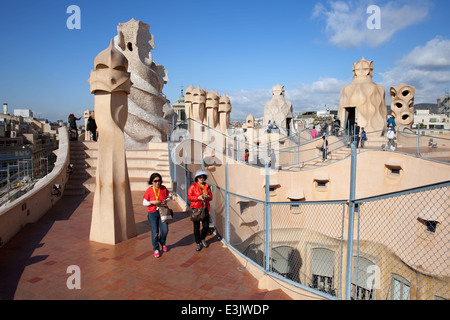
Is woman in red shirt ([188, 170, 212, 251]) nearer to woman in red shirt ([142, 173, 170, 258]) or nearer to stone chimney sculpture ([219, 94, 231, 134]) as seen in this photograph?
woman in red shirt ([142, 173, 170, 258])

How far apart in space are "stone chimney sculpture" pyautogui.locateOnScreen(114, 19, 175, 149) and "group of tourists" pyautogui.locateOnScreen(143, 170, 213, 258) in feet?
26.3

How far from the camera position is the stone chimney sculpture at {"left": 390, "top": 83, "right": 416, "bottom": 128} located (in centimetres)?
2200

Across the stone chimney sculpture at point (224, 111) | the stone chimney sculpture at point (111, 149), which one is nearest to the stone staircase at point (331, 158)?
the stone chimney sculpture at point (224, 111)

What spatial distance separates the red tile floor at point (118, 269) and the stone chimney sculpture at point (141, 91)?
6790mm

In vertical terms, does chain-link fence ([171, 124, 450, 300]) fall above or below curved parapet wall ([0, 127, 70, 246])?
below

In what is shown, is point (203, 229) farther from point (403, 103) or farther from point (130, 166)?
point (403, 103)

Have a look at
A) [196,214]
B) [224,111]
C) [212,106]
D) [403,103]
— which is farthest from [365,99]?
[196,214]

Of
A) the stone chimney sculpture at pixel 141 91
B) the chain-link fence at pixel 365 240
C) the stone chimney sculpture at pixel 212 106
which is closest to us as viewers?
the chain-link fence at pixel 365 240

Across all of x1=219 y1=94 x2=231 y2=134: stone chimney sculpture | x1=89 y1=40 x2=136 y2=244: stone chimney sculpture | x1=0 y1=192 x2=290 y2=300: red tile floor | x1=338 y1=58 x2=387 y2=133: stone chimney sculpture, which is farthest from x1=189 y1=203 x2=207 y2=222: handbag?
x1=338 y1=58 x2=387 y2=133: stone chimney sculpture

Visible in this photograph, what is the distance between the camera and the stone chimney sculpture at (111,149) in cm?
515

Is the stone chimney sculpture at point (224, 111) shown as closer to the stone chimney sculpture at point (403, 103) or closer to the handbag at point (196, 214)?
the stone chimney sculpture at point (403, 103)

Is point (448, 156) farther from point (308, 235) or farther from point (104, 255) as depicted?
point (104, 255)
